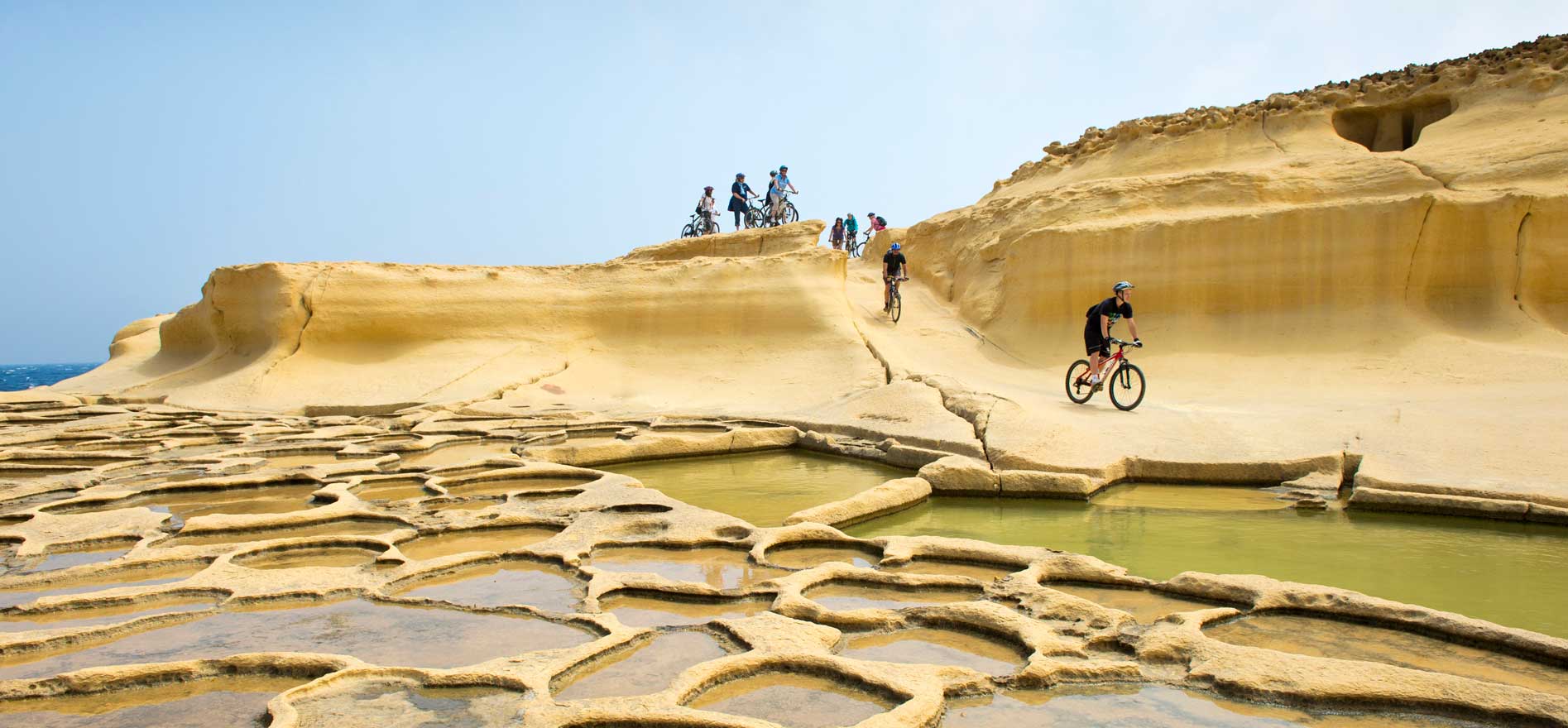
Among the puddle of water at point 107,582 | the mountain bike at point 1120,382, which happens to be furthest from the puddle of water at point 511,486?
the mountain bike at point 1120,382

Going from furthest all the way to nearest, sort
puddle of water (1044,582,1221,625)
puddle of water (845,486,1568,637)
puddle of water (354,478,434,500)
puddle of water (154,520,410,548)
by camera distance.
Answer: puddle of water (354,478,434,500), puddle of water (154,520,410,548), puddle of water (845,486,1568,637), puddle of water (1044,582,1221,625)

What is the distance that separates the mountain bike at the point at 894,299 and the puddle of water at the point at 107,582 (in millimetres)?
11551

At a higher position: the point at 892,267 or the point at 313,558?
the point at 892,267

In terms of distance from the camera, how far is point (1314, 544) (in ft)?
16.6

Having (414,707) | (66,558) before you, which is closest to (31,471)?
(66,558)

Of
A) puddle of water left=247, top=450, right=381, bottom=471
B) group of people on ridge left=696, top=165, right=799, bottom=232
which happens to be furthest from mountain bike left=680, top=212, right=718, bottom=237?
puddle of water left=247, top=450, right=381, bottom=471

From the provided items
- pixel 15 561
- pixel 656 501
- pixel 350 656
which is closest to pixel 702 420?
pixel 656 501

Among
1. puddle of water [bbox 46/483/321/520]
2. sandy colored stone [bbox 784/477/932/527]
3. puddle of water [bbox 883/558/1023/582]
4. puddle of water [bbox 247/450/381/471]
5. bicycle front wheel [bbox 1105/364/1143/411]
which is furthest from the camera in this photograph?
bicycle front wheel [bbox 1105/364/1143/411]

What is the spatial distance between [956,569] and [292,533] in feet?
10.5

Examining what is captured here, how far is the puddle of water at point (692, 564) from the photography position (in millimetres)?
4293

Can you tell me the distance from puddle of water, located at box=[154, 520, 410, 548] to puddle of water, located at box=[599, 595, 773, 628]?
5.60 feet

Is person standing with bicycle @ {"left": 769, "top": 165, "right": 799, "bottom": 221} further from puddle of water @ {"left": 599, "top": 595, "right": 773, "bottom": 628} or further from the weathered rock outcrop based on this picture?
puddle of water @ {"left": 599, "top": 595, "right": 773, "bottom": 628}

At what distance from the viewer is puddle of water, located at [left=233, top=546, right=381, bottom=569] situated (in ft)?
14.9

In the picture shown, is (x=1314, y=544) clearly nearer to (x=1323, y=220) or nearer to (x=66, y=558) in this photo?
(x=66, y=558)
